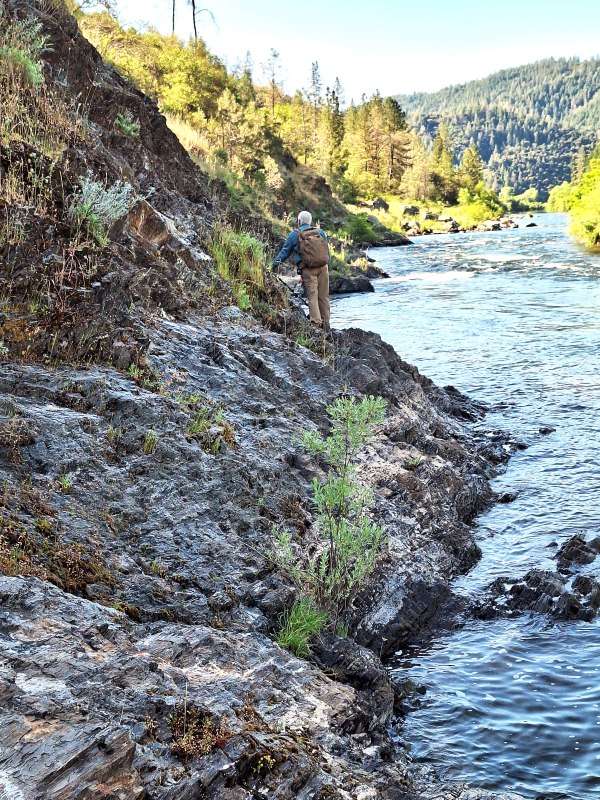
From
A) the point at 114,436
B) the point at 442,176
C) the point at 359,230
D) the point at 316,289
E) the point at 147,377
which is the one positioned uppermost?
the point at 442,176

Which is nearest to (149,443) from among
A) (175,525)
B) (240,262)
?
(175,525)

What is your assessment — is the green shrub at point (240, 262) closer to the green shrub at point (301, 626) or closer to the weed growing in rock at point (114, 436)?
the weed growing in rock at point (114, 436)

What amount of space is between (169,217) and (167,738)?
9.05 meters

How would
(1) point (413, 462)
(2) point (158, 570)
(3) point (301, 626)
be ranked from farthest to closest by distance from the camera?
(1) point (413, 462), (3) point (301, 626), (2) point (158, 570)

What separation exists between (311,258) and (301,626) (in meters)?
9.08

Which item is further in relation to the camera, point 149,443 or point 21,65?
point 21,65

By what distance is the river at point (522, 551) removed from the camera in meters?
5.55

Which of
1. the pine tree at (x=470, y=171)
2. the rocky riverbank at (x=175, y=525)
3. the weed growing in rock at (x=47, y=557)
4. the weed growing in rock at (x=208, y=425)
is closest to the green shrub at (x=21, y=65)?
the rocky riverbank at (x=175, y=525)

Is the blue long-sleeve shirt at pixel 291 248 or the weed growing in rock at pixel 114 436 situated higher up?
the blue long-sleeve shirt at pixel 291 248

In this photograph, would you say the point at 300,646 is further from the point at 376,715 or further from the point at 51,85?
the point at 51,85

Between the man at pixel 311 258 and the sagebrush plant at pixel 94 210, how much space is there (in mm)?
5346

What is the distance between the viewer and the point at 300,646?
214 inches

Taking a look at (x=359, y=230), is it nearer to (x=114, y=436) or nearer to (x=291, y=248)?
(x=291, y=248)

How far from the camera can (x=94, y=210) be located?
802 cm
